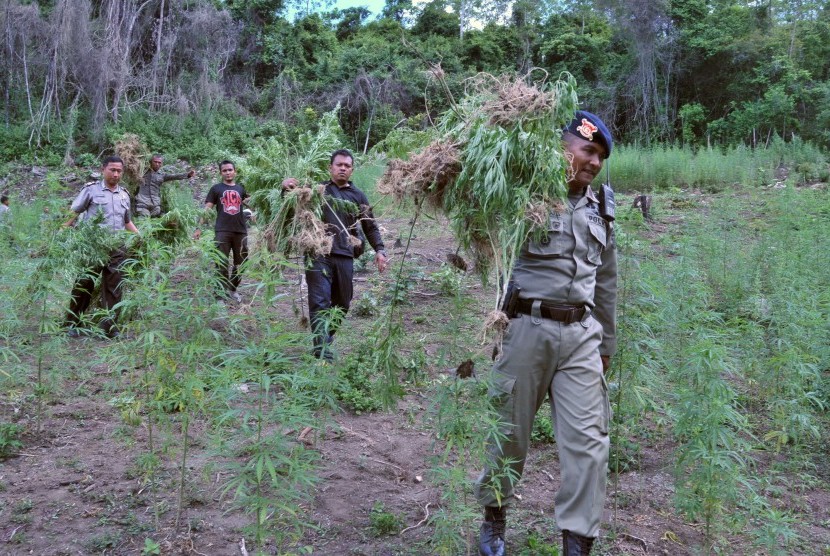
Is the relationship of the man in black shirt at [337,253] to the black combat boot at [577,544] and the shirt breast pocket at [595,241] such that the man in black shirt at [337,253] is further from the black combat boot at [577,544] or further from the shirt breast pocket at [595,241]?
the black combat boot at [577,544]

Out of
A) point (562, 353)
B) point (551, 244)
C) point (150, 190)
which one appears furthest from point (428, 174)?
point (150, 190)

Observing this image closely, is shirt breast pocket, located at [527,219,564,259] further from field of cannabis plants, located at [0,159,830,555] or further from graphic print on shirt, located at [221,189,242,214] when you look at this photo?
graphic print on shirt, located at [221,189,242,214]

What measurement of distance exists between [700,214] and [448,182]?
10.2 metres

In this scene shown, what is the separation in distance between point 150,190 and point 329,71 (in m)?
18.9

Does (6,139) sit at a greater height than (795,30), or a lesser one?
lesser

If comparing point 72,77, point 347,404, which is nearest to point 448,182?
point 347,404

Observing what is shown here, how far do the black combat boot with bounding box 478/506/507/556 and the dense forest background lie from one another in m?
17.5

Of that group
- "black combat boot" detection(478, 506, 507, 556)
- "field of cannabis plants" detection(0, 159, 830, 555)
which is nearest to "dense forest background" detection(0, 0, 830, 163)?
"field of cannabis plants" detection(0, 159, 830, 555)

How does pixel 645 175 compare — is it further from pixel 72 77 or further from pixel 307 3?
pixel 307 3

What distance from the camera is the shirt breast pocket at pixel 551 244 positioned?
338cm

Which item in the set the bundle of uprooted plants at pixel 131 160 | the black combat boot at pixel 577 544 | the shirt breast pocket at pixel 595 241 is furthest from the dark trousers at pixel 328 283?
the bundle of uprooted plants at pixel 131 160

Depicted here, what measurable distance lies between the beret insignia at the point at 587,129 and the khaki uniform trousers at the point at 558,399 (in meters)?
0.92

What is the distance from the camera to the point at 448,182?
3359mm

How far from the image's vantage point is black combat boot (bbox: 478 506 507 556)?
138 inches
